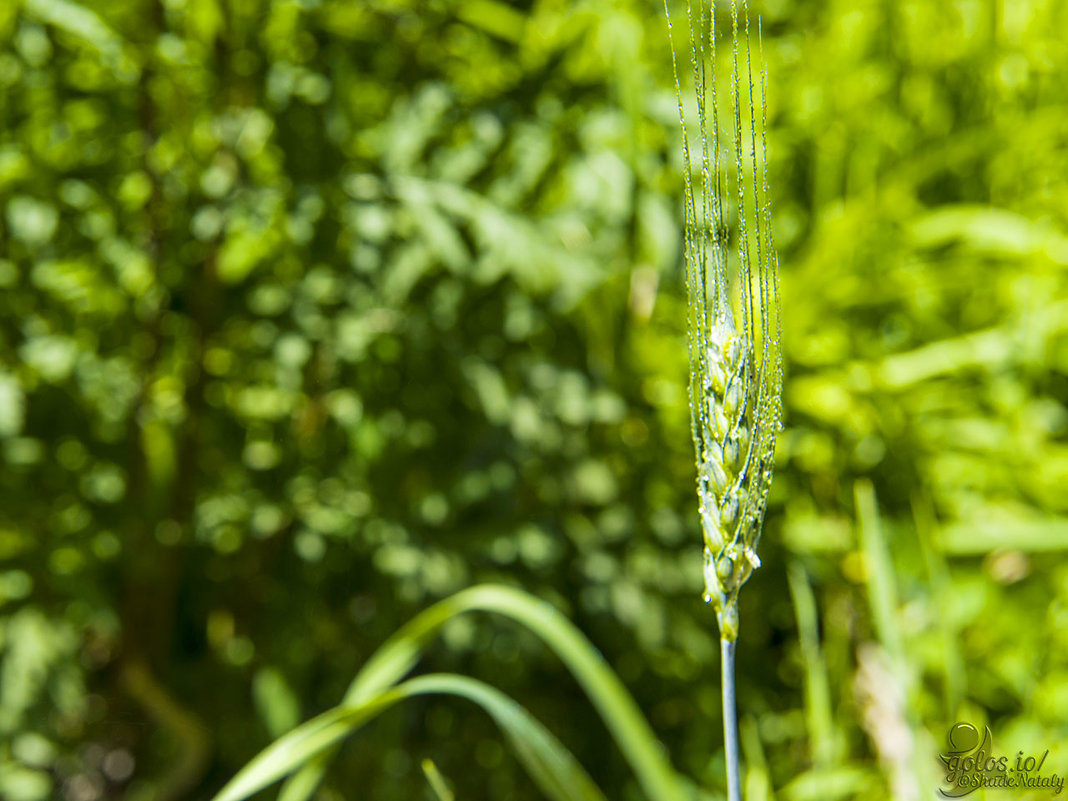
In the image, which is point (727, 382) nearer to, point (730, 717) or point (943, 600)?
point (730, 717)

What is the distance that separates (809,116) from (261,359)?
1.76ft

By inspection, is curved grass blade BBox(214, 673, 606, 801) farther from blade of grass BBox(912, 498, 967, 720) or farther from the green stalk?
blade of grass BBox(912, 498, 967, 720)

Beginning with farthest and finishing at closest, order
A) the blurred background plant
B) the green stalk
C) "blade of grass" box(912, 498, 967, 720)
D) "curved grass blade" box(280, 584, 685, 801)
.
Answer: the blurred background plant < "blade of grass" box(912, 498, 967, 720) < "curved grass blade" box(280, 584, 685, 801) < the green stalk

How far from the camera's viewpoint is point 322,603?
77 centimetres

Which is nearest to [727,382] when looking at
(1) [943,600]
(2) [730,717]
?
(2) [730,717]

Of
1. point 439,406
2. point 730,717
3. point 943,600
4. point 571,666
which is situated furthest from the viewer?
point 439,406

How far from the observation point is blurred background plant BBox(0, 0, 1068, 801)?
28.1 inches

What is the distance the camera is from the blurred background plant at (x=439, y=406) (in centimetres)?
71

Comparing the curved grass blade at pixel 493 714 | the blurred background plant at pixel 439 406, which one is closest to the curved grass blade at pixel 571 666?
the curved grass blade at pixel 493 714

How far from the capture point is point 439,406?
0.78 m

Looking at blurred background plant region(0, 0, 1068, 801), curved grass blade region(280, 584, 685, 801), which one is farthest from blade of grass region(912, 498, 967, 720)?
curved grass blade region(280, 584, 685, 801)

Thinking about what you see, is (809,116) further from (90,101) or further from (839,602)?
(90,101)

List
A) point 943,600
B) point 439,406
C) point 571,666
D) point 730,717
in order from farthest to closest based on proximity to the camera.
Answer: point 439,406 < point 943,600 < point 571,666 < point 730,717

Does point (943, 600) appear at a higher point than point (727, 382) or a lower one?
lower
